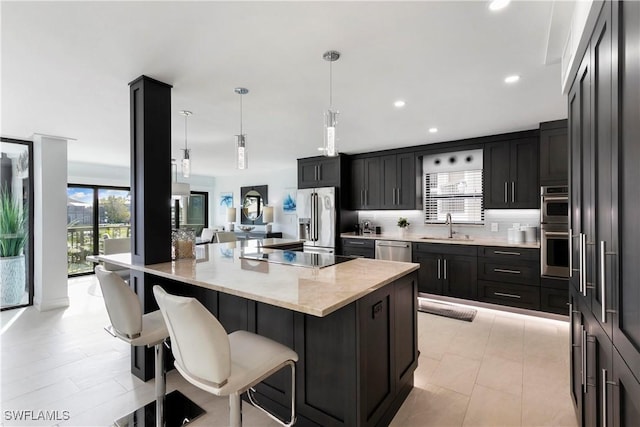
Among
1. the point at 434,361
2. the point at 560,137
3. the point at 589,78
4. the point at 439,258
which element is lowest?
the point at 434,361

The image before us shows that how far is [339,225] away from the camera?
5.55 m

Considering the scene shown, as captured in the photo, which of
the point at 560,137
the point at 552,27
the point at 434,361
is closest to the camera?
the point at 552,27

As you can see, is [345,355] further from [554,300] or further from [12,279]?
[12,279]

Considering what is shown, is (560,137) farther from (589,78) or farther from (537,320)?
(589,78)

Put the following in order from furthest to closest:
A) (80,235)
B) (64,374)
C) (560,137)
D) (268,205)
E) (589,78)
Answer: (268,205)
(80,235)
(560,137)
(64,374)
(589,78)

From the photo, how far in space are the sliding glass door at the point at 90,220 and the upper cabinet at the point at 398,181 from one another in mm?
5065

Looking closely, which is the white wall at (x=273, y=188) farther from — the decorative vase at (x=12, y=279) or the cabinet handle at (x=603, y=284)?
the cabinet handle at (x=603, y=284)

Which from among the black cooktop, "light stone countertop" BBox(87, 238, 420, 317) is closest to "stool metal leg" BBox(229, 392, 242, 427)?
"light stone countertop" BBox(87, 238, 420, 317)

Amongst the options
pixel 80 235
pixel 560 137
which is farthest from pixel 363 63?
pixel 80 235

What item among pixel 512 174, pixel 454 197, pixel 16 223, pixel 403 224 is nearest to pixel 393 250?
pixel 403 224

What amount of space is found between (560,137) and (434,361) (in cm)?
314

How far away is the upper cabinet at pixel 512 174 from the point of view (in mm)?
4090

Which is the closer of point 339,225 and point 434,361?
point 434,361

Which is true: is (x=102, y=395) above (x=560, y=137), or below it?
below
